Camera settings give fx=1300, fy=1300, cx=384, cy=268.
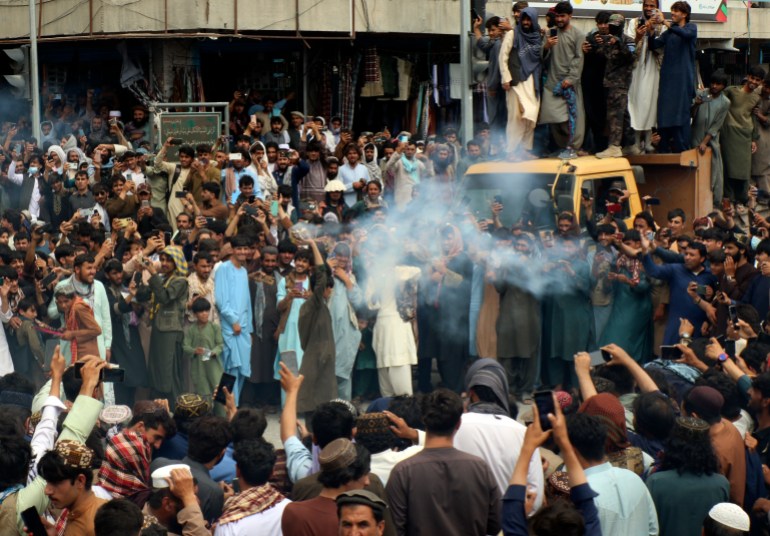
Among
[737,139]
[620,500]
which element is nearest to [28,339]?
[620,500]

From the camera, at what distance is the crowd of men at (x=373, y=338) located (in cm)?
563

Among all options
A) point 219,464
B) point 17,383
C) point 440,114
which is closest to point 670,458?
point 219,464

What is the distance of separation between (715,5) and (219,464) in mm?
21281

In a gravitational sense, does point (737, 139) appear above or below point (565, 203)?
above

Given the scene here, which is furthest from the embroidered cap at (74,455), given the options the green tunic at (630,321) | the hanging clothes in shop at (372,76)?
the hanging clothes in shop at (372,76)

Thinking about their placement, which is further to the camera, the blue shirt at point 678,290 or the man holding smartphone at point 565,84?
the man holding smartphone at point 565,84

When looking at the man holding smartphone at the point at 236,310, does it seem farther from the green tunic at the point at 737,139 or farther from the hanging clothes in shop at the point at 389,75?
the hanging clothes in shop at the point at 389,75

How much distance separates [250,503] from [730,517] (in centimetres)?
203

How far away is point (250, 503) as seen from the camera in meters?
5.62

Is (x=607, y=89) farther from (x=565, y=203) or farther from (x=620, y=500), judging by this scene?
(x=620, y=500)

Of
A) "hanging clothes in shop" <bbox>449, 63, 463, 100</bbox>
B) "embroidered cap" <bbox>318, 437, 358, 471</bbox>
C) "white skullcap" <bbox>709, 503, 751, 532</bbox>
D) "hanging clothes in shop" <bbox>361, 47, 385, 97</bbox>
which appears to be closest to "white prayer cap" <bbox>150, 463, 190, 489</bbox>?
"embroidered cap" <bbox>318, 437, 358, 471</bbox>

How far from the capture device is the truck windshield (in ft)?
41.2

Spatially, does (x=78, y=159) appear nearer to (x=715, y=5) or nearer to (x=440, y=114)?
(x=440, y=114)

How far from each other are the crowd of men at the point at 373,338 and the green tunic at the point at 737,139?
5 cm
